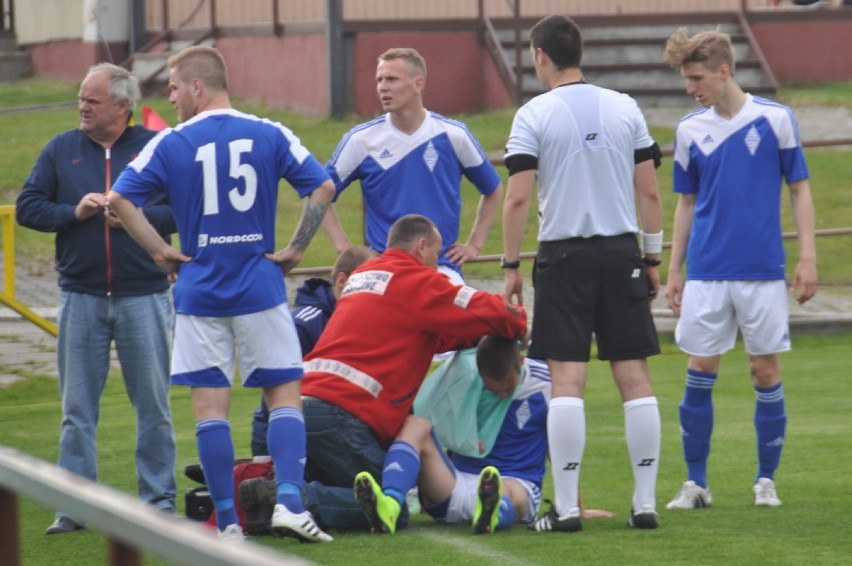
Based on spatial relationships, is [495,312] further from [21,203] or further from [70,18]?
[70,18]

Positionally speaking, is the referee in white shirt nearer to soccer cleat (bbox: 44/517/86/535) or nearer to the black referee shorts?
the black referee shorts

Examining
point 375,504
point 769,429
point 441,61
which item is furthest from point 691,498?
point 441,61

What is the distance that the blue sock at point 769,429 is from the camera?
657 centimetres

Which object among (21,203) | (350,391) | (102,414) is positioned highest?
(21,203)

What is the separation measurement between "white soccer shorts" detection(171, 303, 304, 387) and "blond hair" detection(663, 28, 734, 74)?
2.03m

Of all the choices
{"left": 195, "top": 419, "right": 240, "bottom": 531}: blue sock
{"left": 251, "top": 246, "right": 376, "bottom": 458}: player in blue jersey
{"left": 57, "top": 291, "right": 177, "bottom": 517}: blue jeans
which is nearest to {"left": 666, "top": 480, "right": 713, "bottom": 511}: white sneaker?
{"left": 251, "top": 246, "right": 376, "bottom": 458}: player in blue jersey

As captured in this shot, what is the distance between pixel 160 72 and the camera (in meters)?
23.5

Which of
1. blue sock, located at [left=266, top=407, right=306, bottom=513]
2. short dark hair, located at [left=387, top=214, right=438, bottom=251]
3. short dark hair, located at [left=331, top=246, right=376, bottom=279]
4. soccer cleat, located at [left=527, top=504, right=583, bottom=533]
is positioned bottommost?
soccer cleat, located at [left=527, top=504, right=583, bottom=533]

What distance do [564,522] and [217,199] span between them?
73.5 inches

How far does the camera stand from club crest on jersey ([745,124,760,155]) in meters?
6.40

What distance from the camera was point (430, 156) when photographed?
24.2ft

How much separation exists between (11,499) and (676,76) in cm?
1952

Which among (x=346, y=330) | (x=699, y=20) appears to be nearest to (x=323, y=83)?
(x=699, y=20)

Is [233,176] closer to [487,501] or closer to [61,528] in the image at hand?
[487,501]
